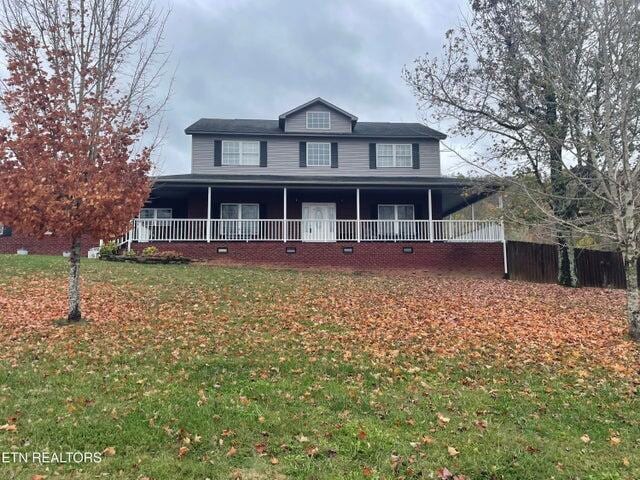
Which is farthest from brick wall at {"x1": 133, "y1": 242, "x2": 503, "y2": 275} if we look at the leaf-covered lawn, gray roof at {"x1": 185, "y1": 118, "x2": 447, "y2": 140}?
the leaf-covered lawn

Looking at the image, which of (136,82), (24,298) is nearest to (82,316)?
(24,298)

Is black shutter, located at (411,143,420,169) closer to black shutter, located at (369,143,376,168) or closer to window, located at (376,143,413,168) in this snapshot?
window, located at (376,143,413,168)

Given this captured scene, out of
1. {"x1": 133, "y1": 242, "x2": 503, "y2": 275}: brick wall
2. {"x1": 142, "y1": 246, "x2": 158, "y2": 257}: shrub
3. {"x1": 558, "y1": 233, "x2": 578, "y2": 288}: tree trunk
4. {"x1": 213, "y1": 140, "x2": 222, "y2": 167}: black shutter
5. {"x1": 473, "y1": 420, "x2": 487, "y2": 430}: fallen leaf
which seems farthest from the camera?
{"x1": 213, "y1": 140, "x2": 222, "y2": 167}: black shutter

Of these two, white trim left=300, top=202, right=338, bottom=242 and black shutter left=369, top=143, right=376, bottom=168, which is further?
black shutter left=369, top=143, right=376, bottom=168

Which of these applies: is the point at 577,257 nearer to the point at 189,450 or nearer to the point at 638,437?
the point at 638,437

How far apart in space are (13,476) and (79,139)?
6058mm

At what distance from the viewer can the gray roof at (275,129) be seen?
894 inches

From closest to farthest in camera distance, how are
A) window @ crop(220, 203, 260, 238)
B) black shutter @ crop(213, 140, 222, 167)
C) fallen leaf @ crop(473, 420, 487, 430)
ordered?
fallen leaf @ crop(473, 420, 487, 430) → window @ crop(220, 203, 260, 238) → black shutter @ crop(213, 140, 222, 167)

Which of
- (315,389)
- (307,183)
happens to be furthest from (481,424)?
(307,183)

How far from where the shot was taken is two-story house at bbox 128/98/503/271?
64.6 feet

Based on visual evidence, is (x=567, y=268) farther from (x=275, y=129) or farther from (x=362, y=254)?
(x=275, y=129)

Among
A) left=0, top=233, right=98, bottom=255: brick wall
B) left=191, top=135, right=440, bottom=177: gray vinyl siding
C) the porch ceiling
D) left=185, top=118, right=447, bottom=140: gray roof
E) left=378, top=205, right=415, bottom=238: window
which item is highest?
left=185, top=118, right=447, bottom=140: gray roof

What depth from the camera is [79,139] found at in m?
8.54

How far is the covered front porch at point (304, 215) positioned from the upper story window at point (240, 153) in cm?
155
